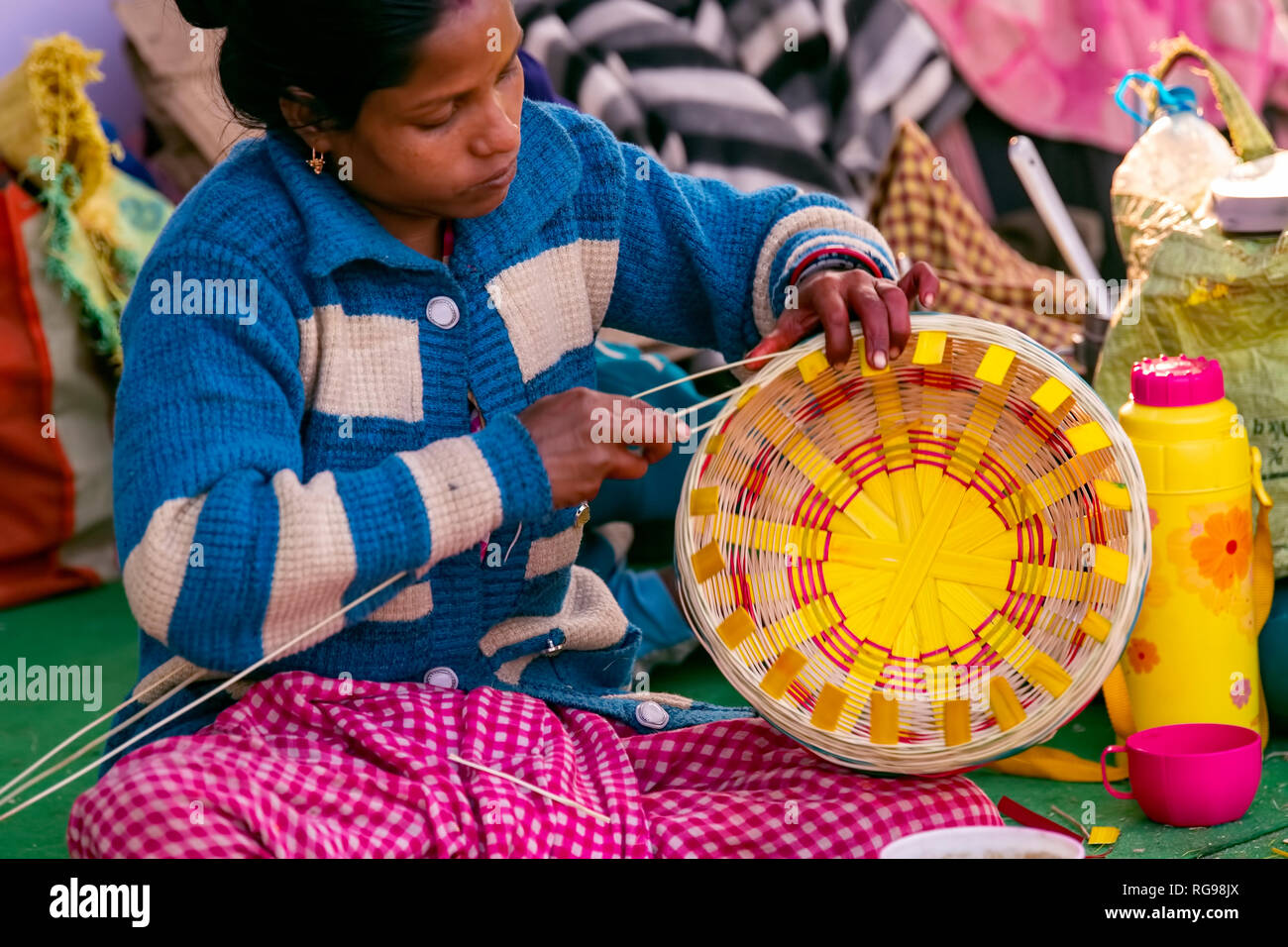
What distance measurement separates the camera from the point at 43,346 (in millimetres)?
2225

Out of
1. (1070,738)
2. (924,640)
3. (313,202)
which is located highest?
(313,202)

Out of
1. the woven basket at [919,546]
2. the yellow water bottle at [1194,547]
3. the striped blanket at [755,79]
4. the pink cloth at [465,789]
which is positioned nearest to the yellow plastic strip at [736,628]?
the woven basket at [919,546]

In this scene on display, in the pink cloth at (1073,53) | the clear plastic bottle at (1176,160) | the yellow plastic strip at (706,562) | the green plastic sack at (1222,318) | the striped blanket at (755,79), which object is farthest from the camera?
the pink cloth at (1073,53)

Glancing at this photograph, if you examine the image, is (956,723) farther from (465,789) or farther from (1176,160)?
(1176,160)

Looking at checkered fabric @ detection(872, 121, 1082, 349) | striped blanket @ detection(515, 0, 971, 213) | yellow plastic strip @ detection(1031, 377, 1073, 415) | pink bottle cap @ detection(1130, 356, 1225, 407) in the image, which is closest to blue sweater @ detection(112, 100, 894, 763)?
yellow plastic strip @ detection(1031, 377, 1073, 415)

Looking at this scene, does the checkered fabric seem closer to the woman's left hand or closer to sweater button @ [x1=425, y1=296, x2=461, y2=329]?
the woman's left hand

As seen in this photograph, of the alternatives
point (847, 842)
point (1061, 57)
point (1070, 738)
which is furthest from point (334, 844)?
point (1061, 57)

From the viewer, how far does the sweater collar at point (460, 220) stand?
119 centimetres

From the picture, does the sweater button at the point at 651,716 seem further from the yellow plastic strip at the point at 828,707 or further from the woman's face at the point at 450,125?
the woman's face at the point at 450,125

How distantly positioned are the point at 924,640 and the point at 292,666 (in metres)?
0.55

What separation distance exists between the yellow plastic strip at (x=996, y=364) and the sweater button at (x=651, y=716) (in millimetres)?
411

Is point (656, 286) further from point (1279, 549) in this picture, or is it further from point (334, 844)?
point (1279, 549)

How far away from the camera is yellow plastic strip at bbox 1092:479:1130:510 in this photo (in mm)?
1183

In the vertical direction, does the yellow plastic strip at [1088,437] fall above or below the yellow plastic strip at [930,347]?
below
